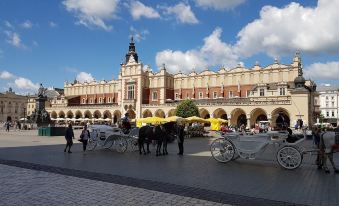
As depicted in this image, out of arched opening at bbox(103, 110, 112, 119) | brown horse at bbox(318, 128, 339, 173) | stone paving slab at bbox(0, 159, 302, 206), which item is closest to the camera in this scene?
stone paving slab at bbox(0, 159, 302, 206)

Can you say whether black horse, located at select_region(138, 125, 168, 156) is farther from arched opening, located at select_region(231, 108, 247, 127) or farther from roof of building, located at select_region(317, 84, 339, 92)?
roof of building, located at select_region(317, 84, 339, 92)

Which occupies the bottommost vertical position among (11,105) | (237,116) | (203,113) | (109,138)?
(109,138)

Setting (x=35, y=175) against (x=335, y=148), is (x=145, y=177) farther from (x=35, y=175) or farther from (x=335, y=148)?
(x=335, y=148)

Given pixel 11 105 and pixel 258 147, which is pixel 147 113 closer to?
pixel 258 147

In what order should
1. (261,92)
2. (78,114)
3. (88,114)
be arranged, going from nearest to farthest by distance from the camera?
(261,92), (88,114), (78,114)

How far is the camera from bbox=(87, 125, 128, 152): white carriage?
16484 millimetres

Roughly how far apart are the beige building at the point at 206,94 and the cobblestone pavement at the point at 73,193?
40298mm

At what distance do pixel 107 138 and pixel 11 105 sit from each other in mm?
108728

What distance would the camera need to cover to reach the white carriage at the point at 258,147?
11.1m

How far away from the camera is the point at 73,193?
7164 mm

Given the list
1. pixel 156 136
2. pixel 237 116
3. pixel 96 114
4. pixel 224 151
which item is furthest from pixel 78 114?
pixel 224 151

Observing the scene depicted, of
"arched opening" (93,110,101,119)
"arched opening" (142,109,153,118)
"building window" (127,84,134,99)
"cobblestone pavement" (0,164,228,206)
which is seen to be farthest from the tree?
"cobblestone pavement" (0,164,228,206)

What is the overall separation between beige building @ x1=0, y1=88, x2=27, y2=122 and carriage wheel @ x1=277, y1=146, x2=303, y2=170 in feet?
370

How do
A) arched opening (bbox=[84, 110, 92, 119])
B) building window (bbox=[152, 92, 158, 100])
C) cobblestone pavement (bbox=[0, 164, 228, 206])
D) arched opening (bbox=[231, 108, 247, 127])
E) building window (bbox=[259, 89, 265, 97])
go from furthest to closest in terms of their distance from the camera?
arched opening (bbox=[84, 110, 92, 119])
building window (bbox=[152, 92, 158, 100])
building window (bbox=[259, 89, 265, 97])
arched opening (bbox=[231, 108, 247, 127])
cobblestone pavement (bbox=[0, 164, 228, 206])
